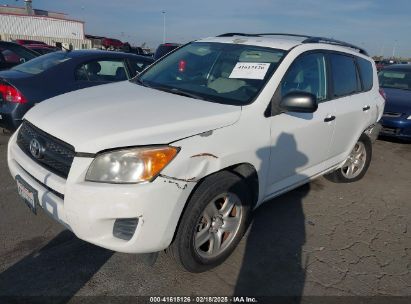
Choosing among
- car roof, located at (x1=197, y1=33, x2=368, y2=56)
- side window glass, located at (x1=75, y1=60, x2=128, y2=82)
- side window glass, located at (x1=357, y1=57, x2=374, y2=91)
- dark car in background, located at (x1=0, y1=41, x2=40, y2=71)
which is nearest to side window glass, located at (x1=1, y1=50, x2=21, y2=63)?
dark car in background, located at (x1=0, y1=41, x2=40, y2=71)

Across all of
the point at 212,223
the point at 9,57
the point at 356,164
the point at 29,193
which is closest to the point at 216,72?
the point at 212,223

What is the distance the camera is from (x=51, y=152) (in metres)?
2.51

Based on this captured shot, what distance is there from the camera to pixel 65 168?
2.39 meters

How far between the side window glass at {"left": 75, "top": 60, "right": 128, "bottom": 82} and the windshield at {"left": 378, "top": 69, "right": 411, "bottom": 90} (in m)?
6.45

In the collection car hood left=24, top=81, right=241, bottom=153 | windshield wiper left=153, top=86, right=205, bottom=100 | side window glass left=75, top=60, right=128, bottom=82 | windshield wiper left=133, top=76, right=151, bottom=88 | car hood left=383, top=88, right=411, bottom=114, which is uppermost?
windshield wiper left=153, top=86, right=205, bottom=100

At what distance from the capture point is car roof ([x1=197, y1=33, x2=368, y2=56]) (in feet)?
11.4

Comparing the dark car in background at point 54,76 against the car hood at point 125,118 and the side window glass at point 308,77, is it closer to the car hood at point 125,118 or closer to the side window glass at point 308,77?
the car hood at point 125,118

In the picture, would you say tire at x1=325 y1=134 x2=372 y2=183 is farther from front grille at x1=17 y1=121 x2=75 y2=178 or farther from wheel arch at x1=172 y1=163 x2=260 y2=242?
front grille at x1=17 y1=121 x2=75 y2=178

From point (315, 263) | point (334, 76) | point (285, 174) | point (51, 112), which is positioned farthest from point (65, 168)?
point (334, 76)

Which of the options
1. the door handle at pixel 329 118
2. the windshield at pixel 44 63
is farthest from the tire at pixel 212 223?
the windshield at pixel 44 63

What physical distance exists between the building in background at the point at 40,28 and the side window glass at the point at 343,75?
38790 millimetres

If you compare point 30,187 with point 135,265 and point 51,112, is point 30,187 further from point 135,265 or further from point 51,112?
point 135,265

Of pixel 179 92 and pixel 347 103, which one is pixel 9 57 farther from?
pixel 347 103

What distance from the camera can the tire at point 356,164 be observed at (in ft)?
16.2
